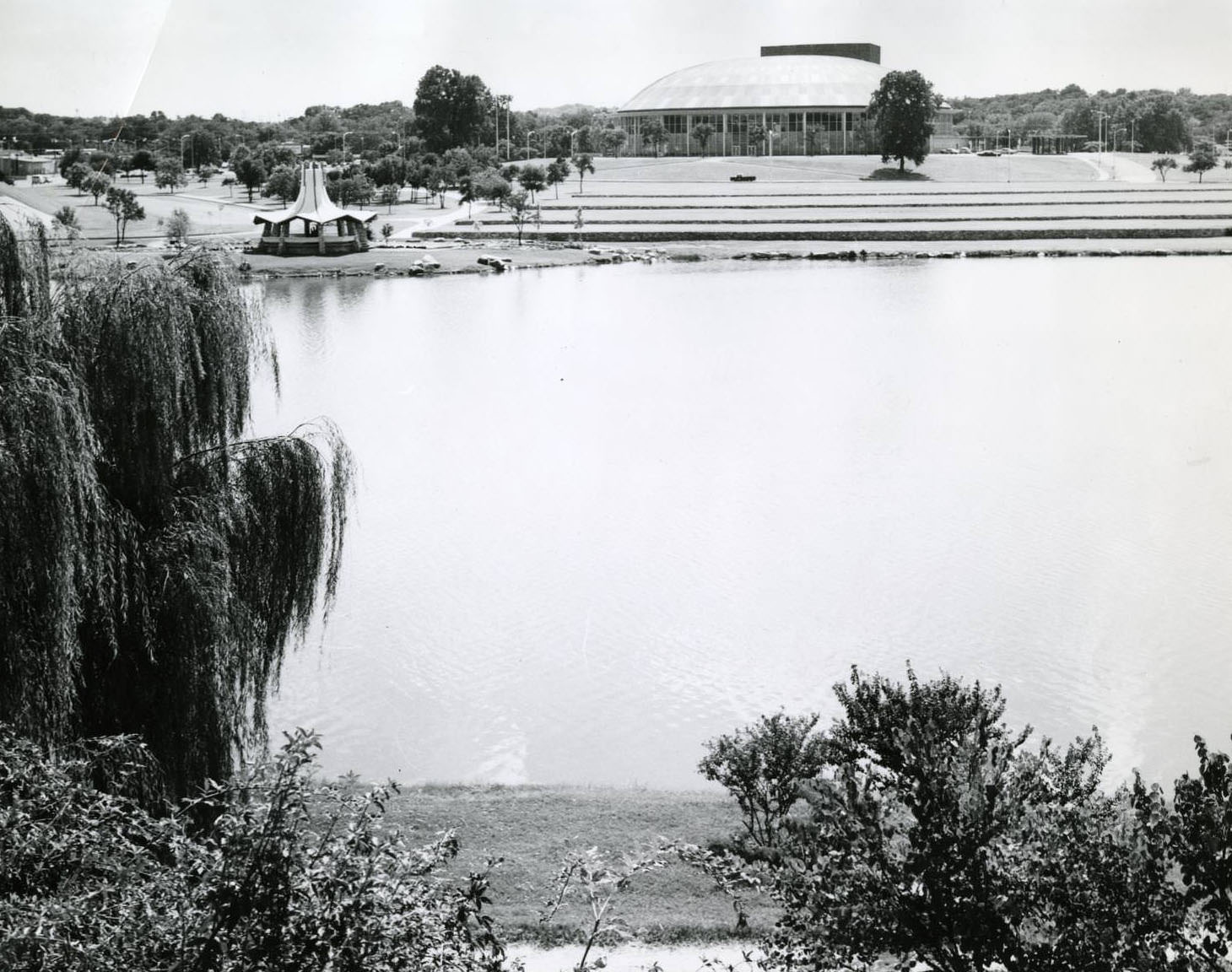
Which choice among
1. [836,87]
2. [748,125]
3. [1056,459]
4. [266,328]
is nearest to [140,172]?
[748,125]

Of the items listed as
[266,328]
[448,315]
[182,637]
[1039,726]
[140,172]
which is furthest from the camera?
[140,172]

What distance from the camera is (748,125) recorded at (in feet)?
374

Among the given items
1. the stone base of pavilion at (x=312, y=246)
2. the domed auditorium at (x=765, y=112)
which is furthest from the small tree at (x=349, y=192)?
the domed auditorium at (x=765, y=112)

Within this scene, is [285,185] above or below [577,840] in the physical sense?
above

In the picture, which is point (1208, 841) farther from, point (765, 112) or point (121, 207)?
point (765, 112)

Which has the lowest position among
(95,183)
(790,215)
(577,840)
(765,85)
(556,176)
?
(577,840)

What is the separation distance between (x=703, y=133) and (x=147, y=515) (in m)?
108

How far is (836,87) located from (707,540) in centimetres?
10370

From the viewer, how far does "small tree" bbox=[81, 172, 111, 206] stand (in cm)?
5878

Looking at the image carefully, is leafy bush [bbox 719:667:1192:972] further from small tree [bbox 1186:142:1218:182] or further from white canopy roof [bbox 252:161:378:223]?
small tree [bbox 1186:142:1218:182]

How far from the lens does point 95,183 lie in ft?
193

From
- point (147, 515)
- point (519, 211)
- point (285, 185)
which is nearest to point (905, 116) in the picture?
point (519, 211)

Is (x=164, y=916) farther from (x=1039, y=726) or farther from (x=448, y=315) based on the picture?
(x=448, y=315)

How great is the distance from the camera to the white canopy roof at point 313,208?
195 ft
